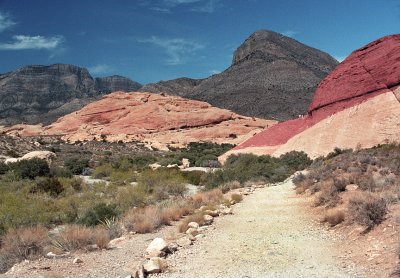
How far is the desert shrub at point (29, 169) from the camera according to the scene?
26094 millimetres

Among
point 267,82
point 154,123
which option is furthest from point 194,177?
point 267,82

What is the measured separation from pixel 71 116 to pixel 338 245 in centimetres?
7158

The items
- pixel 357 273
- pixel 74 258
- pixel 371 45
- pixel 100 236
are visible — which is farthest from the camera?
pixel 371 45

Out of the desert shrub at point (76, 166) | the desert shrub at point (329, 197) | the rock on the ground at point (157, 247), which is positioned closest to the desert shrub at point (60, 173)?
the desert shrub at point (76, 166)

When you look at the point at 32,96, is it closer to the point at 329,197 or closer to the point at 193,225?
the point at 193,225

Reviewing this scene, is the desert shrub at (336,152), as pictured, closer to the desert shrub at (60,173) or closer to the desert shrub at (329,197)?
the desert shrub at (329,197)

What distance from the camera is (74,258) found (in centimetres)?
825

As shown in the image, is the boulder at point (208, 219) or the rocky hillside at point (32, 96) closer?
the boulder at point (208, 219)

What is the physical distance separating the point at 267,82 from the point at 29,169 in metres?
75.2

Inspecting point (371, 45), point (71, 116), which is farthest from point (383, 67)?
point (71, 116)

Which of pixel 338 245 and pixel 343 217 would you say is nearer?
pixel 338 245

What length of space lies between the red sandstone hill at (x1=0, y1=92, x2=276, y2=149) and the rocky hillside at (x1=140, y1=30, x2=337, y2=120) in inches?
716

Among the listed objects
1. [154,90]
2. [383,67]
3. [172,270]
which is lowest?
[172,270]

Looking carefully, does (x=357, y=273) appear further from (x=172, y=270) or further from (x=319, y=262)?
(x=172, y=270)
